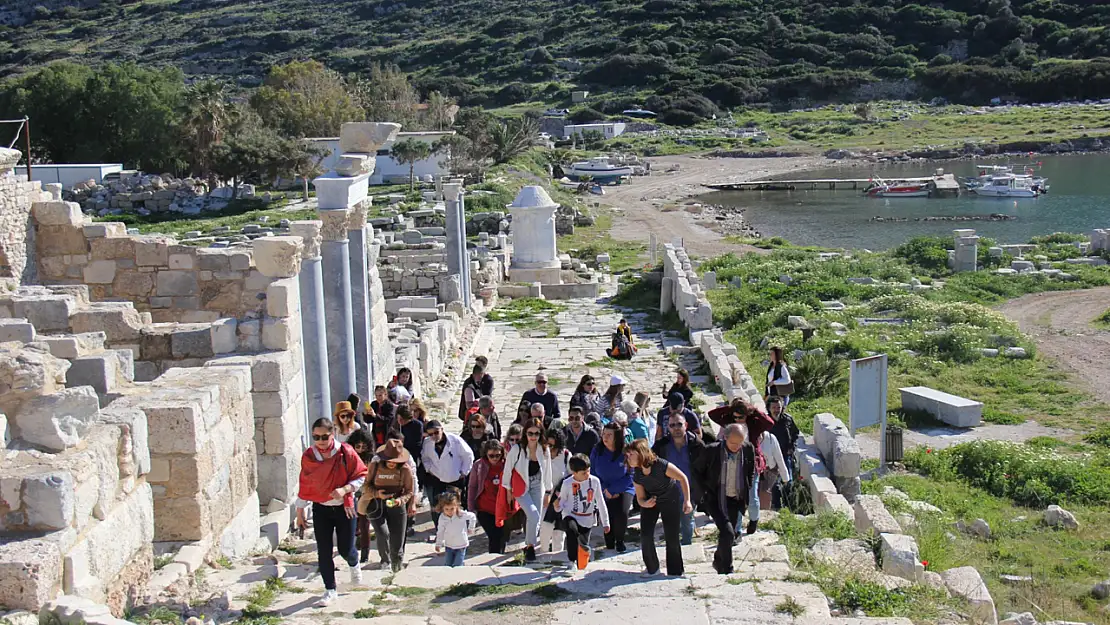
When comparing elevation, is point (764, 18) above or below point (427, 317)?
above

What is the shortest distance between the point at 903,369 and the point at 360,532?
38.7 ft

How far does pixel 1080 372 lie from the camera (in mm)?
Answer: 18656

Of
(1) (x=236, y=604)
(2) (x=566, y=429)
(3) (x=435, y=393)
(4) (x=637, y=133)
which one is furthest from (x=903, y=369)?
(4) (x=637, y=133)

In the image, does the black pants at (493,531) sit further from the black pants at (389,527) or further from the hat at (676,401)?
the hat at (676,401)

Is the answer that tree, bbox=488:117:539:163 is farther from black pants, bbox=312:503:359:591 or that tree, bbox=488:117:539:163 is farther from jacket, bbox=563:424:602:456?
black pants, bbox=312:503:359:591

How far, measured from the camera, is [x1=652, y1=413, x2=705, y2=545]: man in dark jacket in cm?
885

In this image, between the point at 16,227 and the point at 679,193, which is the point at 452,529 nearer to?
the point at 16,227

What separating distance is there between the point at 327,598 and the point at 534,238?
21.0 meters

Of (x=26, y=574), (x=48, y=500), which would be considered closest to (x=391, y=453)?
(x=48, y=500)

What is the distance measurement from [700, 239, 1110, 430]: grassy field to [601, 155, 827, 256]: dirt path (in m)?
9.73

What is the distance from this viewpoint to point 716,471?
349 inches

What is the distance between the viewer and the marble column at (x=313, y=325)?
1109cm

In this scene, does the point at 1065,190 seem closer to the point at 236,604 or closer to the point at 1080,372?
the point at 1080,372

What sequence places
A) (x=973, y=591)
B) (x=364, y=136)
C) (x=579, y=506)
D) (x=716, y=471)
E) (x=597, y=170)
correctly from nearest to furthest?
(x=579, y=506), (x=973, y=591), (x=716, y=471), (x=364, y=136), (x=597, y=170)
